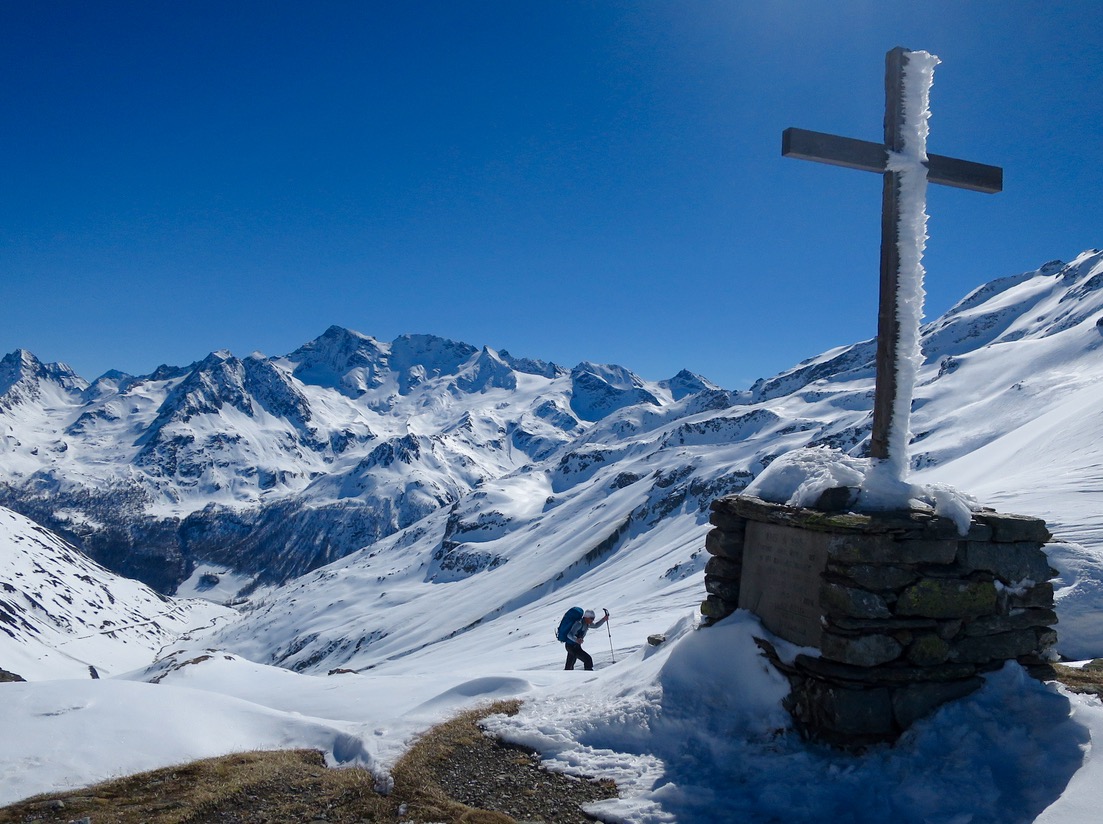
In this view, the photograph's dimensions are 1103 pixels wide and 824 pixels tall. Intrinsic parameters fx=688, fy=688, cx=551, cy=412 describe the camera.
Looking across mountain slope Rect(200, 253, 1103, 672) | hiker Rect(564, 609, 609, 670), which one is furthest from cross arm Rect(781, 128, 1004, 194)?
hiker Rect(564, 609, 609, 670)

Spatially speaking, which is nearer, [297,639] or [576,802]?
[576,802]

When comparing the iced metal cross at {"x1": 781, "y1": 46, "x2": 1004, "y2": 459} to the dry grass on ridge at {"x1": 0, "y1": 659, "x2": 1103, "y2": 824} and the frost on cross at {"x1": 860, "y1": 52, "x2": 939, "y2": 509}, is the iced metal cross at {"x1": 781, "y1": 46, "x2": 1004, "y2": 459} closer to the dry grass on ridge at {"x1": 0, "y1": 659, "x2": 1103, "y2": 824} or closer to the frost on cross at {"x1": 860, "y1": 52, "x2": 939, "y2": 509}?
the frost on cross at {"x1": 860, "y1": 52, "x2": 939, "y2": 509}

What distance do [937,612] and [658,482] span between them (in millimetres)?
182761

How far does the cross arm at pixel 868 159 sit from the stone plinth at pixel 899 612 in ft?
15.4

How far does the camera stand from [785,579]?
9.16 metres

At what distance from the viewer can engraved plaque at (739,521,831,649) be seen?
338 inches

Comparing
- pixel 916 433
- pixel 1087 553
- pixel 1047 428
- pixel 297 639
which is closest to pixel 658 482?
pixel 916 433

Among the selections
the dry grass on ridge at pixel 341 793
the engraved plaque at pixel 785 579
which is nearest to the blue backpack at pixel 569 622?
the engraved plaque at pixel 785 579

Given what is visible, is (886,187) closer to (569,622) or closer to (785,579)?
(785,579)

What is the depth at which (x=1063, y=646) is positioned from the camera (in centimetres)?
1188

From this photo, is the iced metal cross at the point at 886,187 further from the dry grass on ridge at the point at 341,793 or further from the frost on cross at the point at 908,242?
the dry grass on ridge at the point at 341,793

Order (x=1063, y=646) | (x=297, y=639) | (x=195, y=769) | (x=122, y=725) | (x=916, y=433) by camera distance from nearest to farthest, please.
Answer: (x=195, y=769)
(x=122, y=725)
(x=1063, y=646)
(x=916, y=433)
(x=297, y=639)

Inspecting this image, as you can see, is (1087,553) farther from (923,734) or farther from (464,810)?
(464,810)

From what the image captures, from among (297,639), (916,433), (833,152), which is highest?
(916,433)
